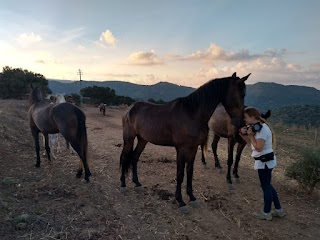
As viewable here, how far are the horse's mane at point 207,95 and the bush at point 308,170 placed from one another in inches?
108

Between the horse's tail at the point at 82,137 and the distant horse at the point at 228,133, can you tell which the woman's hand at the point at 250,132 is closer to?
the distant horse at the point at 228,133

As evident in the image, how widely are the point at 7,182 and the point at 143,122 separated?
128 inches

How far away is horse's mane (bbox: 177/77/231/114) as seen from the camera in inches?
214

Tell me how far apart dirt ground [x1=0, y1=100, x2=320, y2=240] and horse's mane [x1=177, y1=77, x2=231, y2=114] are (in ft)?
6.40

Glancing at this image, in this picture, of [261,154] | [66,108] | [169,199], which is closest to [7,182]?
[66,108]

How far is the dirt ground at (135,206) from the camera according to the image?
4637 millimetres

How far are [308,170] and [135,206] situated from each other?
3.87 m

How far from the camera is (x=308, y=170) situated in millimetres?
6566

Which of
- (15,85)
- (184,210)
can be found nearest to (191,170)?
(184,210)

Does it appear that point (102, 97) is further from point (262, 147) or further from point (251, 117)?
point (262, 147)

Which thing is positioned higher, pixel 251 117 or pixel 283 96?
pixel 251 117

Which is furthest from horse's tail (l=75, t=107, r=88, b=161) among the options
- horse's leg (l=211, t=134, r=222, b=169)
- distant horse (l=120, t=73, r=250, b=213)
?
horse's leg (l=211, t=134, r=222, b=169)

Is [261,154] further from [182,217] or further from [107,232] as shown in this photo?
[107,232]

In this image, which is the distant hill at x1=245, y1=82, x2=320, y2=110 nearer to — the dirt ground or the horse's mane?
the dirt ground
